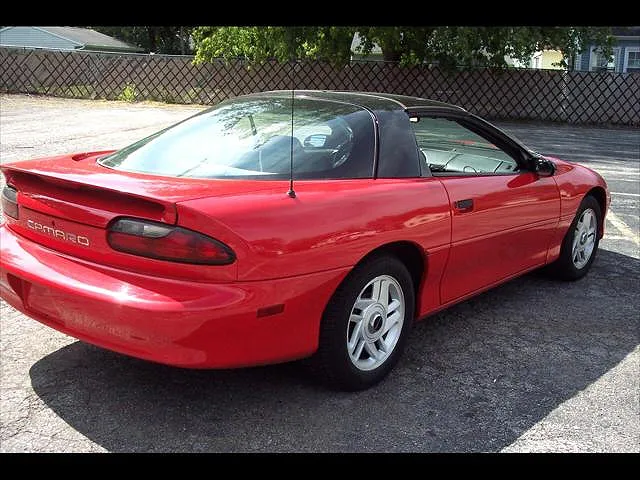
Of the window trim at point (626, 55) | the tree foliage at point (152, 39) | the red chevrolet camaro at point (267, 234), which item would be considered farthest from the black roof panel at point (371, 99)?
the tree foliage at point (152, 39)

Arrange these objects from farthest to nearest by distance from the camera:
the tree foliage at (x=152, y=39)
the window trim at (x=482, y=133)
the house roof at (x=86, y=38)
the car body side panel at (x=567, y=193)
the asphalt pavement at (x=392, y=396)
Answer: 1. the tree foliage at (x=152, y=39)
2. the house roof at (x=86, y=38)
3. the car body side panel at (x=567, y=193)
4. the window trim at (x=482, y=133)
5. the asphalt pavement at (x=392, y=396)

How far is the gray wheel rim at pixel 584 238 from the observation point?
16.1ft

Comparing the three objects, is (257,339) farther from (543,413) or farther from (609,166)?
(609,166)

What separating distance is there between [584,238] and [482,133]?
4.66 feet

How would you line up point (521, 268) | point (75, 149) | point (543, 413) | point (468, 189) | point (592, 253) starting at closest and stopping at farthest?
point (543, 413) < point (468, 189) < point (521, 268) < point (592, 253) < point (75, 149)

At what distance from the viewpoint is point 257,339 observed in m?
2.66

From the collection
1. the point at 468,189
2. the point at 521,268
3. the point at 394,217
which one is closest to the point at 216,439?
the point at 394,217

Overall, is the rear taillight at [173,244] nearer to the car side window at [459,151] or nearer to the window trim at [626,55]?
the car side window at [459,151]

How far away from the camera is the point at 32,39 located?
126ft

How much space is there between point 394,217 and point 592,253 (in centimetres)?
266

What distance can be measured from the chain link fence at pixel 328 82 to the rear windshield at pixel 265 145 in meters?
18.6

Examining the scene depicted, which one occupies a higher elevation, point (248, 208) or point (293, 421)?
point (248, 208)

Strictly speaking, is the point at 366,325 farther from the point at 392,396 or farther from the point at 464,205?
the point at 464,205

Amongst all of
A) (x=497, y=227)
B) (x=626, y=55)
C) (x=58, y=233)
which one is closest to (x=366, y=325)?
(x=497, y=227)
